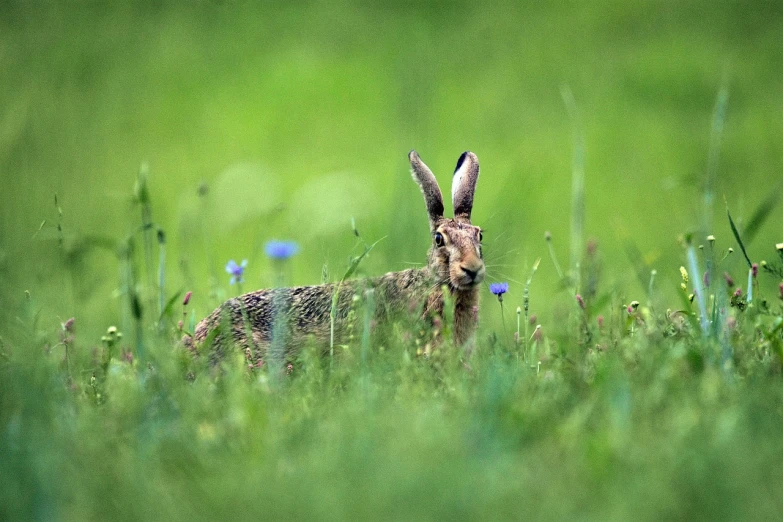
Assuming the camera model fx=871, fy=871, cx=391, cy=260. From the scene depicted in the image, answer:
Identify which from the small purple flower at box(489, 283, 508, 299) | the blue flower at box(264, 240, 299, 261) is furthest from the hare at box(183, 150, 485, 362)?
the blue flower at box(264, 240, 299, 261)

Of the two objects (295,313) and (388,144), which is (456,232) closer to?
(295,313)

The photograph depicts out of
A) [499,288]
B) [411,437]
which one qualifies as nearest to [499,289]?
[499,288]

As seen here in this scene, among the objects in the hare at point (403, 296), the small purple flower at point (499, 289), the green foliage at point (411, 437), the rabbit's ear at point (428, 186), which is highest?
the rabbit's ear at point (428, 186)

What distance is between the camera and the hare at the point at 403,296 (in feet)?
14.0

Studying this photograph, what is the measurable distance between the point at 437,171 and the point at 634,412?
30.7ft

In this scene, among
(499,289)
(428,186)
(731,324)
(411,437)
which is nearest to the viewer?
(411,437)

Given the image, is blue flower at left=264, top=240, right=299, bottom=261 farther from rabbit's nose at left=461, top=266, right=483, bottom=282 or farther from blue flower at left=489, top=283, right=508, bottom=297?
rabbit's nose at left=461, top=266, right=483, bottom=282

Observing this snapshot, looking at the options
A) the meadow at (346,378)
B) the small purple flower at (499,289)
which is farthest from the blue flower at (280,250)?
the small purple flower at (499,289)

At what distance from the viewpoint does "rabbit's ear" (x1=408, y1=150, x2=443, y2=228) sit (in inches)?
185

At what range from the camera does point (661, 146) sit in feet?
39.7

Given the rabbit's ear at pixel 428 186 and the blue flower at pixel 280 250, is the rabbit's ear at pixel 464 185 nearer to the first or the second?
the rabbit's ear at pixel 428 186

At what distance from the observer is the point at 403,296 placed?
15.6 ft

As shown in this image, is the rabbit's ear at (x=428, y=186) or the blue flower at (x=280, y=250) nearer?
the blue flower at (x=280, y=250)

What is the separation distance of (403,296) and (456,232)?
1.50 feet
